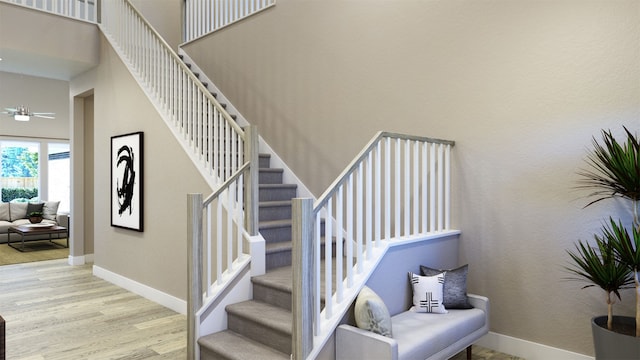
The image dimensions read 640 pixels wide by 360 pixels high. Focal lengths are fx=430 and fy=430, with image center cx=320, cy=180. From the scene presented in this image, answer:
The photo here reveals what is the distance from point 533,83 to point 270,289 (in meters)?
2.53

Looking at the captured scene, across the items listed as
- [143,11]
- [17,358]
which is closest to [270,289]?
[17,358]

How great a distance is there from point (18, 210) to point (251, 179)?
8.48 meters

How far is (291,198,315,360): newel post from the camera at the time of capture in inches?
98.4

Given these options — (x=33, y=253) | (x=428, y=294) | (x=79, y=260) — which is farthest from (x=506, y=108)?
(x=33, y=253)

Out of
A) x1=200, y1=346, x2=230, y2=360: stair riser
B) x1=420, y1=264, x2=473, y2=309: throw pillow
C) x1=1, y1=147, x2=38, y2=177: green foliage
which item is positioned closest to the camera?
x1=200, y1=346, x2=230, y2=360: stair riser

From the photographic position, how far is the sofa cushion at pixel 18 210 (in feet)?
30.7

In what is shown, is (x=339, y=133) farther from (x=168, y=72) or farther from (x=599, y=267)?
(x=599, y=267)

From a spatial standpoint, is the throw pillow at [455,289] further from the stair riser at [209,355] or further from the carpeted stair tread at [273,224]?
the stair riser at [209,355]

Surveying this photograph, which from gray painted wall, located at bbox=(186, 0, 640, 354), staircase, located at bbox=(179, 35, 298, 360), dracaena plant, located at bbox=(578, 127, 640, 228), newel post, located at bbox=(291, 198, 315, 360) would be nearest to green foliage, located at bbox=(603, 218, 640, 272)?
dracaena plant, located at bbox=(578, 127, 640, 228)

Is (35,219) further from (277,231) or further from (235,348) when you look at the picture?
(235,348)

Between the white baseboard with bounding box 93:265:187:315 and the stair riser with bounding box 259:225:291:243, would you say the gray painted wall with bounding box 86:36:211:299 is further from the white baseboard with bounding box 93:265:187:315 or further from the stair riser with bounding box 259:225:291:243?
the stair riser with bounding box 259:225:291:243

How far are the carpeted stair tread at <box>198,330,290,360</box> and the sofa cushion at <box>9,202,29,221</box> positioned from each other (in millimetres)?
8470

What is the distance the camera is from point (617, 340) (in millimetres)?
2395

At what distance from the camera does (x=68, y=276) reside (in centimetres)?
604
